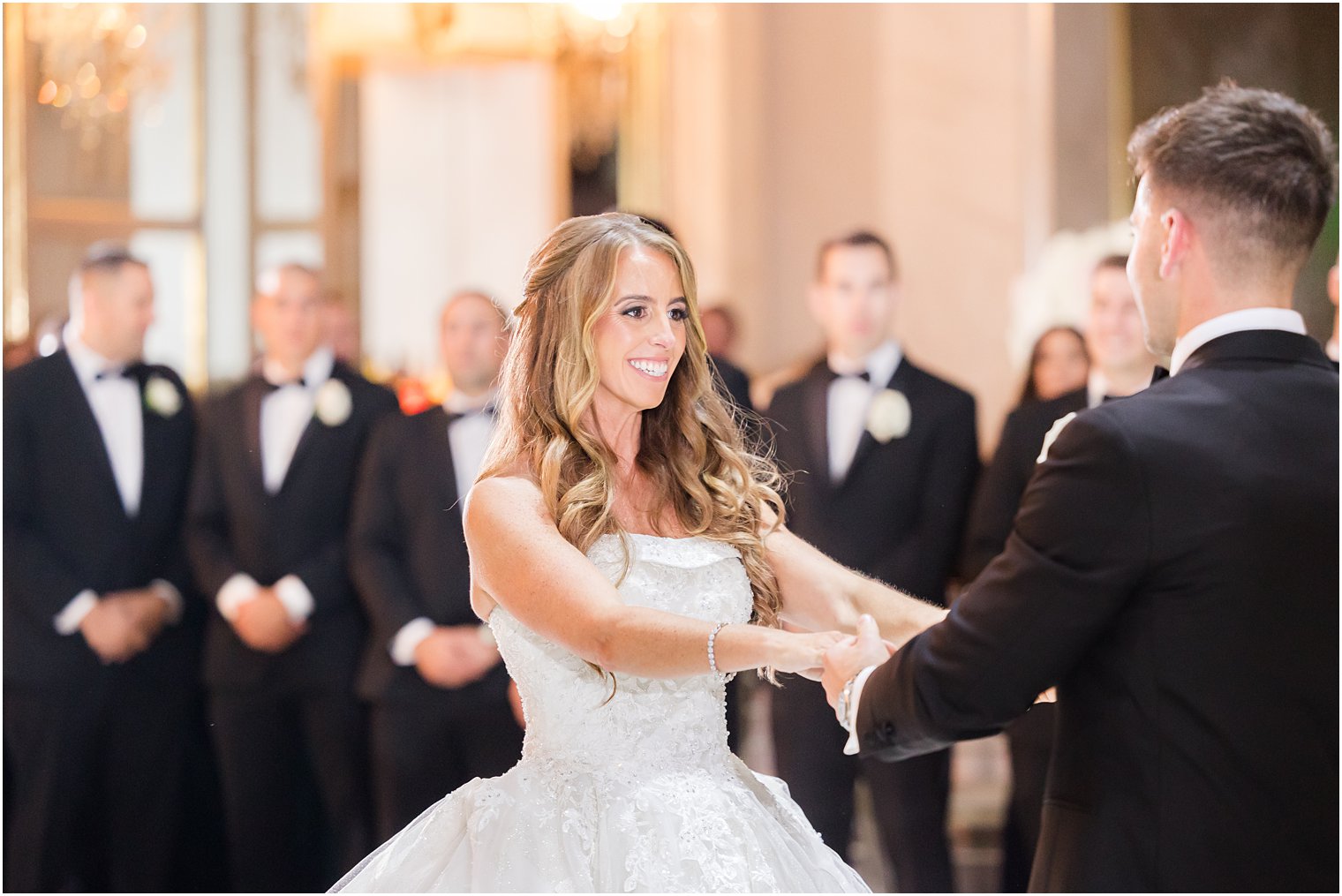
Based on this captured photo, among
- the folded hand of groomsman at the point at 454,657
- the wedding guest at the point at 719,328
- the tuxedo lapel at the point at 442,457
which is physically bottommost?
the folded hand of groomsman at the point at 454,657

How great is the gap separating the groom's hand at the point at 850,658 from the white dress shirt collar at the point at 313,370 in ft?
9.37

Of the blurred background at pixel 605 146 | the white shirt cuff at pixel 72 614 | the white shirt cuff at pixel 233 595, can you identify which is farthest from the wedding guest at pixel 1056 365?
the white shirt cuff at pixel 72 614

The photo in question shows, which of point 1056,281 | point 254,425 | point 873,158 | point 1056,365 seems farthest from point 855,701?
point 873,158

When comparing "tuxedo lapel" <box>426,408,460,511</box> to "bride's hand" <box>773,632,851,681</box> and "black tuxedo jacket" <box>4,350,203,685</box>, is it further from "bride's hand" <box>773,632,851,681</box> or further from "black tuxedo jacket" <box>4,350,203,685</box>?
"bride's hand" <box>773,632,851,681</box>

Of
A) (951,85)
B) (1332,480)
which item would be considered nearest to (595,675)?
(1332,480)

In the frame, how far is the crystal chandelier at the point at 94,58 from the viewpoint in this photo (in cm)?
644

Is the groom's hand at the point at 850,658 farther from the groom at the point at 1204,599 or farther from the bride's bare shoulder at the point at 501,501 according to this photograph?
the bride's bare shoulder at the point at 501,501

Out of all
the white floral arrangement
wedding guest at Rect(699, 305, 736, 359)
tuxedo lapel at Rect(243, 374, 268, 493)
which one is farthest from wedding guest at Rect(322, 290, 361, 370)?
the white floral arrangement

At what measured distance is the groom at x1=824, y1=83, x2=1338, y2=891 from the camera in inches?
70.5

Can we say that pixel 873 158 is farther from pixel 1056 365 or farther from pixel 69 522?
pixel 69 522

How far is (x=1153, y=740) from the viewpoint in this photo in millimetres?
1812

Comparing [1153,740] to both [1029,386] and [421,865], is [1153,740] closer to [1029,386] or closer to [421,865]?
[421,865]

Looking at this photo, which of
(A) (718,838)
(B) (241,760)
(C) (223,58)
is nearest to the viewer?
(A) (718,838)

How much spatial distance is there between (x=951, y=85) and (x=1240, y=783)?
538 cm
